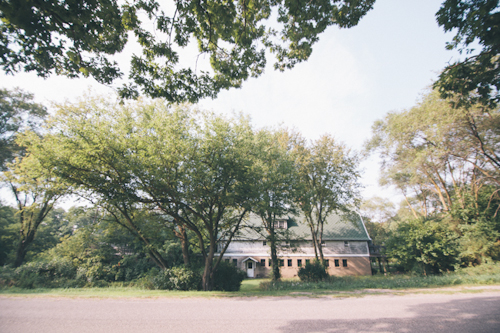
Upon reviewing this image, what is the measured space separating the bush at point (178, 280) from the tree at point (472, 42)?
51.6ft

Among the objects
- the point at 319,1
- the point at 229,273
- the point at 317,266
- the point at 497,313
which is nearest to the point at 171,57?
the point at 319,1

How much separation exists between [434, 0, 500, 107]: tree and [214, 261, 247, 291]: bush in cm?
1597

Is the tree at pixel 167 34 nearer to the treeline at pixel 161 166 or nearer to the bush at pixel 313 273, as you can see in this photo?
the treeline at pixel 161 166

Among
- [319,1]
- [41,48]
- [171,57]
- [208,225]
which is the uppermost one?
[319,1]

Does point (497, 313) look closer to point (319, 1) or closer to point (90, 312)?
point (319, 1)

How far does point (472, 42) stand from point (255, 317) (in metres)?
10.1

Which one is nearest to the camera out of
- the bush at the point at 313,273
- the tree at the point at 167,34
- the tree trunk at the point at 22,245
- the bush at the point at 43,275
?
the tree at the point at 167,34

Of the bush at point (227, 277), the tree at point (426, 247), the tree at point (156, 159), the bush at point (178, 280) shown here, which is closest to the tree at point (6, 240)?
the tree at point (156, 159)

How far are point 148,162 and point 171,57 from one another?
7.53 metres

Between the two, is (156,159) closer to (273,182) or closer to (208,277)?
(273,182)

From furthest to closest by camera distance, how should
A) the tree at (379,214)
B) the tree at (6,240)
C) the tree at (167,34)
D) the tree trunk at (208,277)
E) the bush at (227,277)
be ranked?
the tree at (379,214) < the tree at (6,240) < the bush at (227,277) < the tree trunk at (208,277) < the tree at (167,34)

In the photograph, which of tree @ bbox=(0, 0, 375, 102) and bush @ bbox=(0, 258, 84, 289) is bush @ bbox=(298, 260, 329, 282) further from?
bush @ bbox=(0, 258, 84, 289)

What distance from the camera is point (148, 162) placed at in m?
11.8

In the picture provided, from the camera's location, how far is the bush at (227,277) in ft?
49.6
